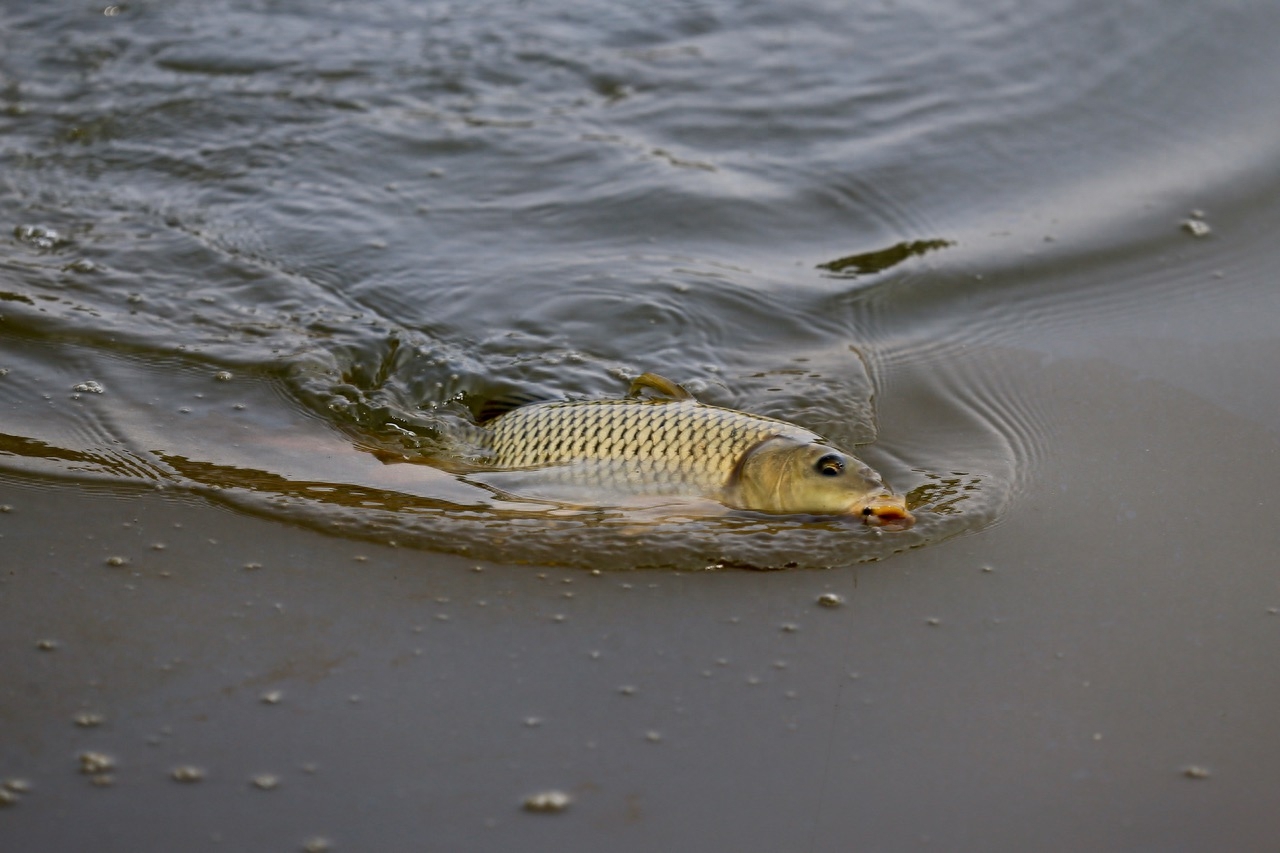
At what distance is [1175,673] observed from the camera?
9.83 ft

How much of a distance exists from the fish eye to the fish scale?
135 millimetres

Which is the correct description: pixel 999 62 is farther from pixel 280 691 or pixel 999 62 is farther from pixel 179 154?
pixel 280 691

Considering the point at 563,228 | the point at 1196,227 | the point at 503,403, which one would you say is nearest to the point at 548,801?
the point at 503,403

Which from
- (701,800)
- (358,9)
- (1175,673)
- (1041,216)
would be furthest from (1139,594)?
(358,9)

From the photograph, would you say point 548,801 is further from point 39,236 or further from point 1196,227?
point 1196,227

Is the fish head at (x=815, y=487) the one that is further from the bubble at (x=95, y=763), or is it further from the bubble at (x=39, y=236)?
the bubble at (x=39, y=236)

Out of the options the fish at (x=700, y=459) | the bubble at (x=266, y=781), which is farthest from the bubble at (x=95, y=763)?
the fish at (x=700, y=459)

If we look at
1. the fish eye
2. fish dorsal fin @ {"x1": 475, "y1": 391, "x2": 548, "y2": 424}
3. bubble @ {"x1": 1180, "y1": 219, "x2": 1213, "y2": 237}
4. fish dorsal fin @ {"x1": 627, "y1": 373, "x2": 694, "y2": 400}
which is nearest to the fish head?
the fish eye

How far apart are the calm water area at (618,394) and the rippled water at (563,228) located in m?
0.03

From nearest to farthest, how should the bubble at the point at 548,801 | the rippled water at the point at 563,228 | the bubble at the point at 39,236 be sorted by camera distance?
the bubble at the point at 548,801, the rippled water at the point at 563,228, the bubble at the point at 39,236

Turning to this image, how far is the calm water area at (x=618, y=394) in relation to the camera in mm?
2656

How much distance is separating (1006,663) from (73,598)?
7.12 feet

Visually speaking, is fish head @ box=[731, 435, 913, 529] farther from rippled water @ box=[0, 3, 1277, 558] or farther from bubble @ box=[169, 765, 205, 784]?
bubble @ box=[169, 765, 205, 784]

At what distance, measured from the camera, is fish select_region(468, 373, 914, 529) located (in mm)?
3494
